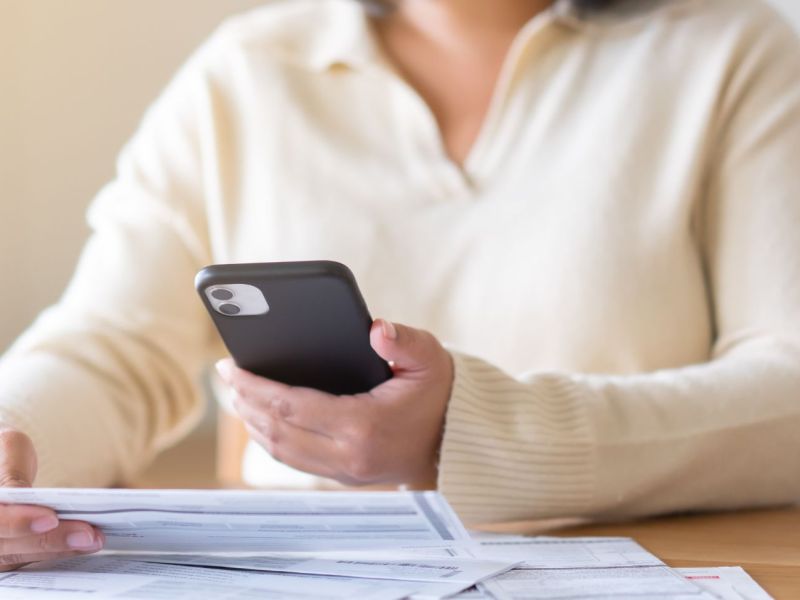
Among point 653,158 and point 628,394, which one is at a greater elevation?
point 653,158

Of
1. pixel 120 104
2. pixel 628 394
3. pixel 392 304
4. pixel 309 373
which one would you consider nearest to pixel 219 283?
pixel 309 373

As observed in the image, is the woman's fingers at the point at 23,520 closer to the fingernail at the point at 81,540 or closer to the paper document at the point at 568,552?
the fingernail at the point at 81,540

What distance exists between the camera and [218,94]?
1.17 m

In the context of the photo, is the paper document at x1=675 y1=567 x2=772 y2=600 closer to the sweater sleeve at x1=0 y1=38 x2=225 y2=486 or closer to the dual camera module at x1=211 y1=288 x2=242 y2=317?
the dual camera module at x1=211 y1=288 x2=242 y2=317

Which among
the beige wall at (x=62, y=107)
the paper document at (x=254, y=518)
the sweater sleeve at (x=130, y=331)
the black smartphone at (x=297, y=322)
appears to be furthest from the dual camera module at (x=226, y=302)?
the beige wall at (x=62, y=107)

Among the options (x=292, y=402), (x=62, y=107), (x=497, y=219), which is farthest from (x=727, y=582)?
(x=62, y=107)

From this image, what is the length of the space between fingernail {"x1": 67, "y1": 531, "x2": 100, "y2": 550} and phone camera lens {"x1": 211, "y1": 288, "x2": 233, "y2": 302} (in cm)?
17

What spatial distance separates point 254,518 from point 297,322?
0.44ft

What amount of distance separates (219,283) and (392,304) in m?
0.46

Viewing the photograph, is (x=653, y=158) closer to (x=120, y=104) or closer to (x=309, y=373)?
(x=309, y=373)

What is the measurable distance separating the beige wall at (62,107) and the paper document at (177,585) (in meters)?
1.80

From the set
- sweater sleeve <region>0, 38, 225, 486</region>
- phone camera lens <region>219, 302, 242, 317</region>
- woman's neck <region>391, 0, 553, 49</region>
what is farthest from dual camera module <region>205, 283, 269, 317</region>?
woman's neck <region>391, 0, 553, 49</region>

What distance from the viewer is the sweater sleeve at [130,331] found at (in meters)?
0.87

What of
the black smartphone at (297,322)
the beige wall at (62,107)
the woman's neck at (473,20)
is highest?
the woman's neck at (473,20)
